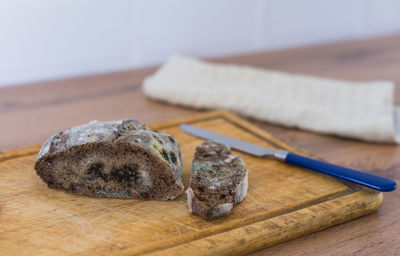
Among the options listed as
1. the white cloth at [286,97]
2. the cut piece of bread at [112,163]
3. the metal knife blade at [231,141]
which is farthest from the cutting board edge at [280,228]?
the white cloth at [286,97]

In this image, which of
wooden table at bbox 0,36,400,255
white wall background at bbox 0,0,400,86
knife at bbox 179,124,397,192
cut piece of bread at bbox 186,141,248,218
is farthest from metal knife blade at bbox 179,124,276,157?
white wall background at bbox 0,0,400,86

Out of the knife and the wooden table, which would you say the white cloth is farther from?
the knife

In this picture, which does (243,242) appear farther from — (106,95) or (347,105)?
(106,95)

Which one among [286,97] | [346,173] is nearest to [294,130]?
[286,97]

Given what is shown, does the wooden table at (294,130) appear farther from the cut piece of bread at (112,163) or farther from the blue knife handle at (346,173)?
the cut piece of bread at (112,163)

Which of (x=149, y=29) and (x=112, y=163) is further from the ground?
(x=149, y=29)

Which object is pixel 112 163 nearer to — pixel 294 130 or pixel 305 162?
pixel 305 162
